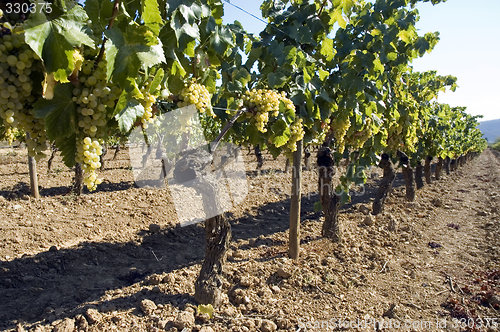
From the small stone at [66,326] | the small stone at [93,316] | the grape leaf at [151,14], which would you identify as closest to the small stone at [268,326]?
the small stone at [93,316]

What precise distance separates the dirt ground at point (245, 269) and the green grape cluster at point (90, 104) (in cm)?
200

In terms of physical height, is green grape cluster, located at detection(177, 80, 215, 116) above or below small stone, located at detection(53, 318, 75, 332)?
above

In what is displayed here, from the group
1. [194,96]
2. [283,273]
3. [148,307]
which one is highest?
[194,96]

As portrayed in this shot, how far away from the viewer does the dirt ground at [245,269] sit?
3.13m

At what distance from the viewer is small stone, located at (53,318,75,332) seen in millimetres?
2715

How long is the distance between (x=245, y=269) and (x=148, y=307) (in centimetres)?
133

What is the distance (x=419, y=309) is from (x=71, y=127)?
3.90 m

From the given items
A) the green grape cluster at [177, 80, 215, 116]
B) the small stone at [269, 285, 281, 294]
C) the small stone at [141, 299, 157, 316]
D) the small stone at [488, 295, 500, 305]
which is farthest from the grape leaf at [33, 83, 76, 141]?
the small stone at [488, 295, 500, 305]

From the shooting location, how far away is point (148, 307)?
3.08 meters

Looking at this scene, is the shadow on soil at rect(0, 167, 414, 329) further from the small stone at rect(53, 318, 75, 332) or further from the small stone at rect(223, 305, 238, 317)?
the small stone at rect(223, 305, 238, 317)

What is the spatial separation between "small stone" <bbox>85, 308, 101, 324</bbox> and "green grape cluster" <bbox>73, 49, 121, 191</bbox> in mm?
2070

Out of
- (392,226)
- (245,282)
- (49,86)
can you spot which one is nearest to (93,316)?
(245,282)

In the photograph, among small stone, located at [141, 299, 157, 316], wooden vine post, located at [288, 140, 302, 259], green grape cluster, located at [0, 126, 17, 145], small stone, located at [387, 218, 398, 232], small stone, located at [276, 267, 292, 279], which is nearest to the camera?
green grape cluster, located at [0, 126, 17, 145]

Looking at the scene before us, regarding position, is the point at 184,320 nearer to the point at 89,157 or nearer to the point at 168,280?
the point at 168,280
